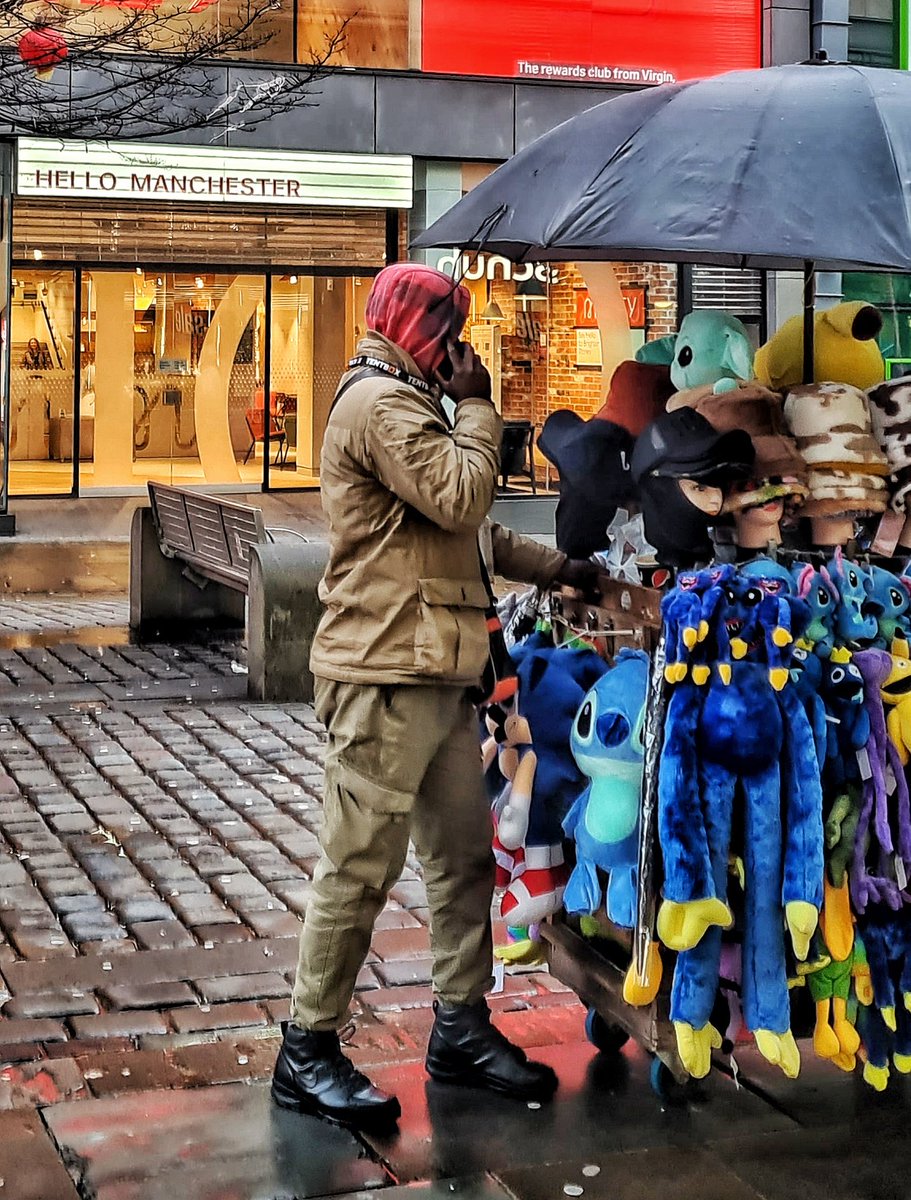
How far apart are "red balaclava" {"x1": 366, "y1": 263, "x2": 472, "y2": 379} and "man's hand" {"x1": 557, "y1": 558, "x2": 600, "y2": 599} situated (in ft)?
2.17

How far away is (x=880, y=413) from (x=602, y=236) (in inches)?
34.1

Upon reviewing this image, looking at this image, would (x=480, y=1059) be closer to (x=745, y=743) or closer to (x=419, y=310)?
(x=745, y=743)

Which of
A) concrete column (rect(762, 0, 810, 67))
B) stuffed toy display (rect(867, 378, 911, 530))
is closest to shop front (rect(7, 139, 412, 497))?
concrete column (rect(762, 0, 810, 67))

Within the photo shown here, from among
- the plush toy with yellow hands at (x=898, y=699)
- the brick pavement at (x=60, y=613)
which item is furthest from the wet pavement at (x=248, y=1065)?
the brick pavement at (x=60, y=613)

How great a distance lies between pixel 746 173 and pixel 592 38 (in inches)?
677

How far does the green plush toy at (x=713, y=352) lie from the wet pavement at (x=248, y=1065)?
5.89ft

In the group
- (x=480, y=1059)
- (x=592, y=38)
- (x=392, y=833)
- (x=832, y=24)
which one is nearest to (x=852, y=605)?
(x=392, y=833)

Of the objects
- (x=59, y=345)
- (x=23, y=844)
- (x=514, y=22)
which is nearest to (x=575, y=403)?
(x=514, y=22)

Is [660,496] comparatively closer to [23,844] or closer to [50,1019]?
[50,1019]

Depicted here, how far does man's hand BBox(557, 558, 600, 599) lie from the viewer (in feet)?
14.4

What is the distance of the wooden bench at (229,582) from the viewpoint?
9328mm

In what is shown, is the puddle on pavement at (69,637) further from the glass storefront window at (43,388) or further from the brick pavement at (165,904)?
the glass storefront window at (43,388)

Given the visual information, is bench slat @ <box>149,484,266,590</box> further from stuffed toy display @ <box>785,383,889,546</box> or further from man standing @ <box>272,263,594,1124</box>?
stuffed toy display @ <box>785,383,889,546</box>

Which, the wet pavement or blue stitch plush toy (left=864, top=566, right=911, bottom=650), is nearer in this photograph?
the wet pavement
